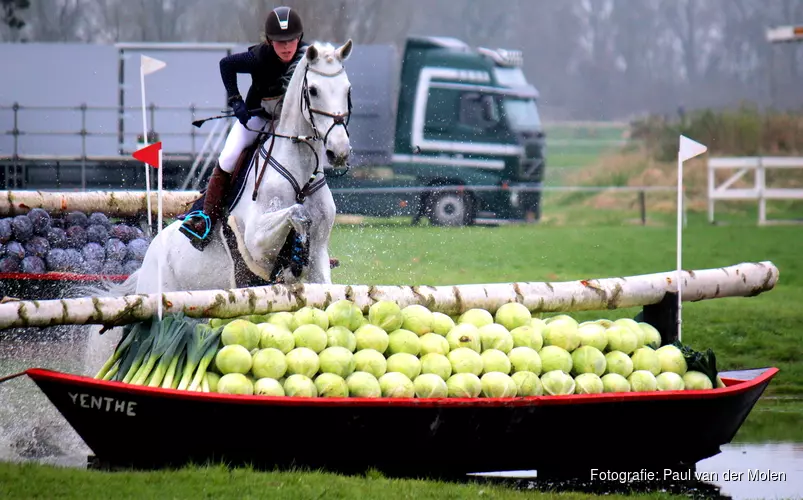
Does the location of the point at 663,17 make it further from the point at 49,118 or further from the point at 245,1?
the point at 49,118

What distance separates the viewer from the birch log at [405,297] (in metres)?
4.36

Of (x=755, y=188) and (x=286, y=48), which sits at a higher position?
(x=286, y=48)

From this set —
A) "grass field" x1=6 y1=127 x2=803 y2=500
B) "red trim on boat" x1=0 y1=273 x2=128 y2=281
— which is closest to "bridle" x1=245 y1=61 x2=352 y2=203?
"grass field" x1=6 y1=127 x2=803 y2=500

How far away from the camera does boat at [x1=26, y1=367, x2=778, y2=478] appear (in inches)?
161

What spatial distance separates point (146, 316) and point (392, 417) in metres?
1.14

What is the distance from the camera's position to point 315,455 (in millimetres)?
4238

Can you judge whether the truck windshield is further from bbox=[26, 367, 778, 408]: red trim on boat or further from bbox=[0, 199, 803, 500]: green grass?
bbox=[26, 367, 778, 408]: red trim on boat

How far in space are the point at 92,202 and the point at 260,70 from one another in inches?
116

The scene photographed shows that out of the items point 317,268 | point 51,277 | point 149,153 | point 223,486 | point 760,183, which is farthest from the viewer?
point 760,183

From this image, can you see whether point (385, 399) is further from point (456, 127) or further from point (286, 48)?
point (456, 127)

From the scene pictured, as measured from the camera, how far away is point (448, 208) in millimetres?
20156

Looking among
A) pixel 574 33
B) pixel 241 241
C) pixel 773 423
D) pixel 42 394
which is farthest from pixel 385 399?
pixel 574 33

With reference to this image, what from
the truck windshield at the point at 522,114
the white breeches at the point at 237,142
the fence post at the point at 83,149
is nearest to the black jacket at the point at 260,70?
the white breeches at the point at 237,142

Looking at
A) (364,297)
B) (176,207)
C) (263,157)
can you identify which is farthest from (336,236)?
(364,297)
